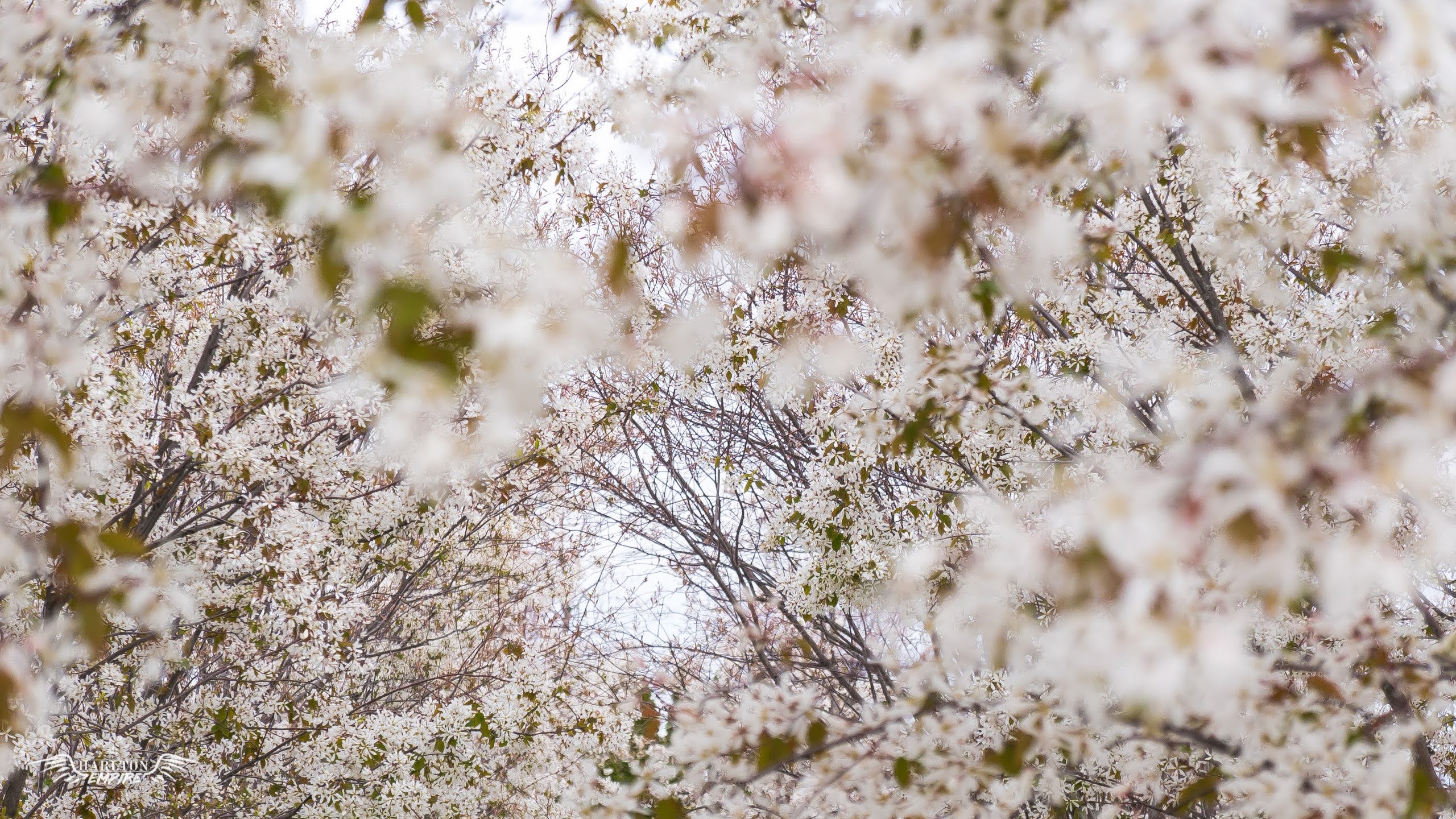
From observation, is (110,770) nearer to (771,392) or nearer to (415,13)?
(771,392)

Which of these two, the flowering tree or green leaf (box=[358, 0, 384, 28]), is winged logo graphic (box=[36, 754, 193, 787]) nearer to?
the flowering tree

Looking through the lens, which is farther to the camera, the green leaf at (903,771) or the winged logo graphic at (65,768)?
the winged logo graphic at (65,768)

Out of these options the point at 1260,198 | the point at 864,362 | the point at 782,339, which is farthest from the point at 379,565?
the point at 1260,198

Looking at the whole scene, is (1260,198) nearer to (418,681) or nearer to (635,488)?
(635,488)

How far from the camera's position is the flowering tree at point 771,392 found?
1272 mm

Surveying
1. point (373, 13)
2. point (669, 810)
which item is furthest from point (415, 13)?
point (669, 810)

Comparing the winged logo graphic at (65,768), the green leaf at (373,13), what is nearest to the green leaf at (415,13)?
the green leaf at (373,13)

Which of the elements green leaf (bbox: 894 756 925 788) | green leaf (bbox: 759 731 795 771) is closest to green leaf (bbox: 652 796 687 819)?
green leaf (bbox: 759 731 795 771)

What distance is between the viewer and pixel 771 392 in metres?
5.48

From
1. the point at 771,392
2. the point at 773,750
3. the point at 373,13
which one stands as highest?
the point at 771,392

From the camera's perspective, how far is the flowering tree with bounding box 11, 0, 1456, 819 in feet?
4.17

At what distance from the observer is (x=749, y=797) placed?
4098 mm

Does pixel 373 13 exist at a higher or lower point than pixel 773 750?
higher

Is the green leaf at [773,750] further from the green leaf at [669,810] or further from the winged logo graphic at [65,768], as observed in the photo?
the winged logo graphic at [65,768]
